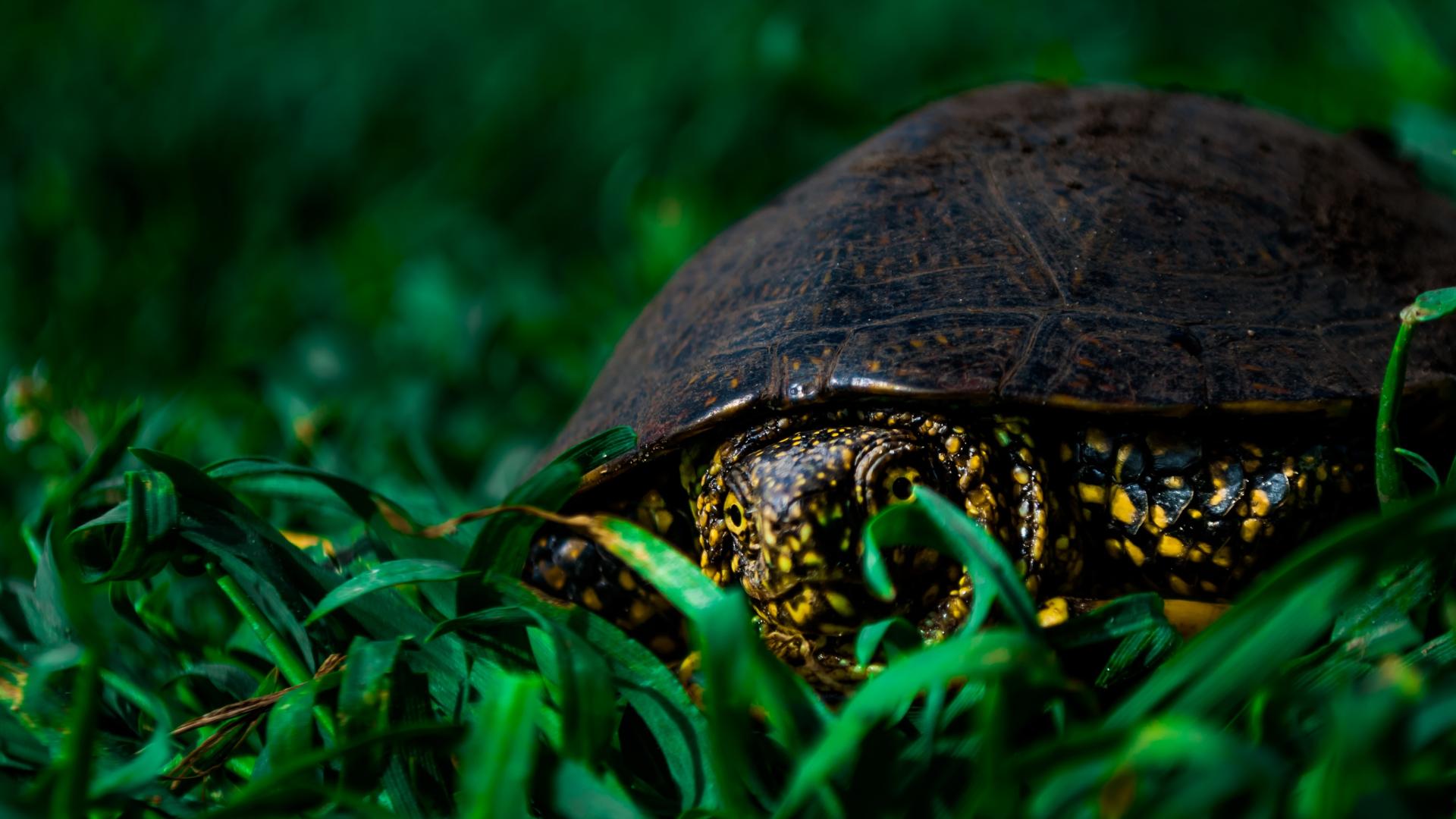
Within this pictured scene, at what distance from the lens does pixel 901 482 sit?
4.50 feet

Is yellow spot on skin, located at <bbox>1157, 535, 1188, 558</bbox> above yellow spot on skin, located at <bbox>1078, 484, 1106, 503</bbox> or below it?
below

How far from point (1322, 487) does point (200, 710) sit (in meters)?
1.56

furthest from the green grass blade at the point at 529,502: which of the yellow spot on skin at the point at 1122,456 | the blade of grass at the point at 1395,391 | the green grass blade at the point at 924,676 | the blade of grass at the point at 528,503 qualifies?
the blade of grass at the point at 1395,391

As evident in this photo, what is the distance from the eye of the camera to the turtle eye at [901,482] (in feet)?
4.44

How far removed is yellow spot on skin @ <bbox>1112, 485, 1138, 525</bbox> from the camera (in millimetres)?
1482

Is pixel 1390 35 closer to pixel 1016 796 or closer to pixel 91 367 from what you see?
pixel 1016 796

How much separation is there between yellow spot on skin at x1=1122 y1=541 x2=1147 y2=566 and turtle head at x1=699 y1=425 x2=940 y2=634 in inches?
12.6

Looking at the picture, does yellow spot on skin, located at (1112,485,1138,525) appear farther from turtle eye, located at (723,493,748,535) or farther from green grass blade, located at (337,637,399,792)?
green grass blade, located at (337,637,399,792)

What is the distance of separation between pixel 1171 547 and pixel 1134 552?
1.9 inches

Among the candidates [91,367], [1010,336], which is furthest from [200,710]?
[91,367]

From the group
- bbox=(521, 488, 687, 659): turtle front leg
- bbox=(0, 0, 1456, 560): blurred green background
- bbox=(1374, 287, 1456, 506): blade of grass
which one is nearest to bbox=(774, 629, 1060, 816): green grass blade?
bbox=(1374, 287, 1456, 506): blade of grass

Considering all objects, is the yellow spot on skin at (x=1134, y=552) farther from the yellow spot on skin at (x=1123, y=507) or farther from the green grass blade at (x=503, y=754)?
the green grass blade at (x=503, y=754)

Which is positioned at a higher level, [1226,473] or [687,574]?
[687,574]

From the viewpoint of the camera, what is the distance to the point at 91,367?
2992 mm
